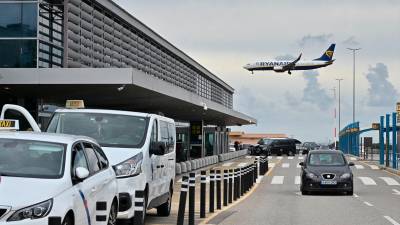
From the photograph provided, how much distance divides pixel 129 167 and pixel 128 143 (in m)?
0.93

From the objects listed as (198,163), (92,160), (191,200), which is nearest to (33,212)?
(92,160)

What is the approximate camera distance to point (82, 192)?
365 inches

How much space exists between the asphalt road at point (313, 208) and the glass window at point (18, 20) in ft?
37.6

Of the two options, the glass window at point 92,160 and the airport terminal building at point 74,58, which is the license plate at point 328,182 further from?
the glass window at point 92,160

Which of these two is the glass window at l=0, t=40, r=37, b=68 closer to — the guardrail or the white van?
the guardrail

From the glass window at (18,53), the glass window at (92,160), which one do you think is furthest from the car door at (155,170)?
the glass window at (18,53)

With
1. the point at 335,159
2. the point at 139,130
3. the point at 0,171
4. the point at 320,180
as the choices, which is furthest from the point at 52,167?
the point at 335,159

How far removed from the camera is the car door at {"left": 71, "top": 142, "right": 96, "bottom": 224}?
902 centimetres

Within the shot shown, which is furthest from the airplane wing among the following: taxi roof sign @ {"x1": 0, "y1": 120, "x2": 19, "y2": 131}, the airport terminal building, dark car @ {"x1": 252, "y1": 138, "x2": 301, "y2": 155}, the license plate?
taxi roof sign @ {"x1": 0, "y1": 120, "x2": 19, "y2": 131}

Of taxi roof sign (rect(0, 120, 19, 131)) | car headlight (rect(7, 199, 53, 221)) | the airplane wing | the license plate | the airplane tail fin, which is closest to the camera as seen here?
car headlight (rect(7, 199, 53, 221))

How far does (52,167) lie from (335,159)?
1889 cm

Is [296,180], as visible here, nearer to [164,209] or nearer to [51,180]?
[164,209]

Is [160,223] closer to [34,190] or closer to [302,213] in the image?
[302,213]

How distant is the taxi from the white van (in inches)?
71.0
